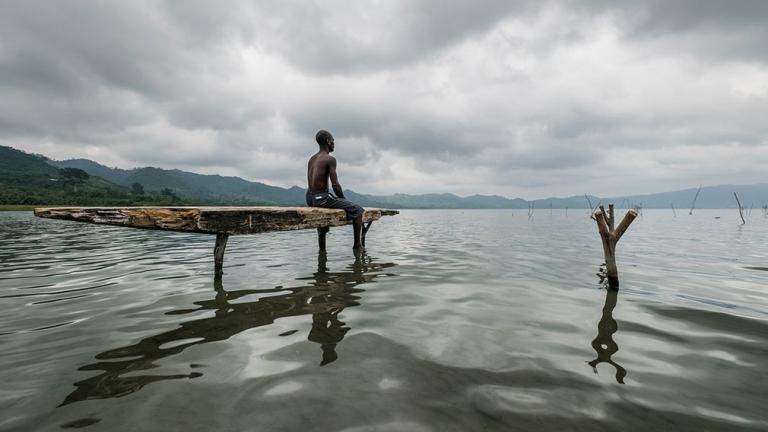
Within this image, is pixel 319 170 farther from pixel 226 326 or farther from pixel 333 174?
pixel 226 326

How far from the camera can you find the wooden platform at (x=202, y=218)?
13.4ft

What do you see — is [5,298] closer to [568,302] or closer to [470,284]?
[470,284]

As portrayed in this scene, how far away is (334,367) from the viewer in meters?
2.71

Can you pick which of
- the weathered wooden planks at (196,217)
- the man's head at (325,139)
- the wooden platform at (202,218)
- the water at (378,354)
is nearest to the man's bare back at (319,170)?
the man's head at (325,139)

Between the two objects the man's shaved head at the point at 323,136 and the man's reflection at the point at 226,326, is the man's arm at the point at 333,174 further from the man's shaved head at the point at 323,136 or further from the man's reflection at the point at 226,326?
the man's reflection at the point at 226,326

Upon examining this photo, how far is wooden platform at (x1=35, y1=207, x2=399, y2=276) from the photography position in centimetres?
408

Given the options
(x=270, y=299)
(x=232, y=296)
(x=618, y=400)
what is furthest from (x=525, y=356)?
(x=232, y=296)

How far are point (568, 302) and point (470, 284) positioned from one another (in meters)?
1.68

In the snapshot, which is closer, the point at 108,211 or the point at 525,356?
the point at 525,356

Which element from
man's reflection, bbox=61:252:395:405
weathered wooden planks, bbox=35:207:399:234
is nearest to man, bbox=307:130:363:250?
weathered wooden planks, bbox=35:207:399:234

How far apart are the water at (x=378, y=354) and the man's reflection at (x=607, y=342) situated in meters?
0.02

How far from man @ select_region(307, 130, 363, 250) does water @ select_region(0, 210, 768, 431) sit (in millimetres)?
2597

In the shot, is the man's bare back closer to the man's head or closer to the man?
the man

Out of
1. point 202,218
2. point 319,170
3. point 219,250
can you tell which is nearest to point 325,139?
point 319,170
